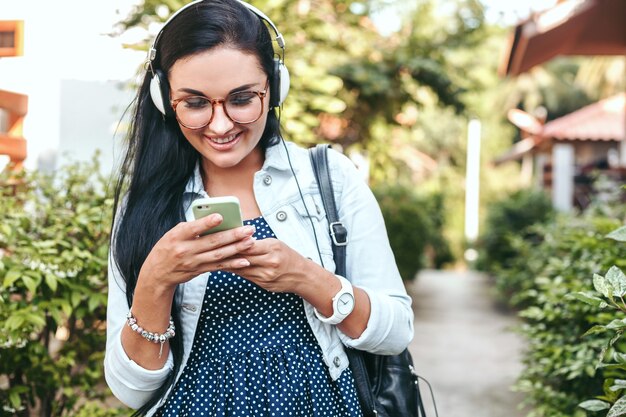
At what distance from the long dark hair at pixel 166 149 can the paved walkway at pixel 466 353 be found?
2.85 m

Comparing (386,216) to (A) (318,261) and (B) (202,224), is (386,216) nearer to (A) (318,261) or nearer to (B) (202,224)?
(A) (318,261)

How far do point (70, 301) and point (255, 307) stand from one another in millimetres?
1441

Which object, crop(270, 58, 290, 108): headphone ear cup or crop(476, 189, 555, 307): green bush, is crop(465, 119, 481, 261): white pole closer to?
crop(476, 189, 555, 307): green bush

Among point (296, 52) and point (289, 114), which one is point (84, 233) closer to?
point (289, 114)

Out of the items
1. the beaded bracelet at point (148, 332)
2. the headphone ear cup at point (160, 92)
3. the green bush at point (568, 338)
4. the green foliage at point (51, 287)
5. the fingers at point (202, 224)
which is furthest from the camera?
the green bush at point (568, 338)

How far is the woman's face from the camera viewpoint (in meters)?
1.68

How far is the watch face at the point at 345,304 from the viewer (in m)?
1.67

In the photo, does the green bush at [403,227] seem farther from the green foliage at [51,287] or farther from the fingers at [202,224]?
the fingers at [202,224]

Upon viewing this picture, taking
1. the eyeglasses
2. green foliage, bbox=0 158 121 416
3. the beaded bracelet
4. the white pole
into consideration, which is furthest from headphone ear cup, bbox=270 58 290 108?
the white pole

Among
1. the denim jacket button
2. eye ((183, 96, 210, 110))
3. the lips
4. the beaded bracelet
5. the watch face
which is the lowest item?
the beaded bracelet

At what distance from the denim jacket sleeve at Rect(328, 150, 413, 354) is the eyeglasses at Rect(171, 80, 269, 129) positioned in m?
→ 0.27

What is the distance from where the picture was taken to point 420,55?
7980mm

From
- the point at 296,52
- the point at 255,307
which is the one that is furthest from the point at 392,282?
the point at 296,52

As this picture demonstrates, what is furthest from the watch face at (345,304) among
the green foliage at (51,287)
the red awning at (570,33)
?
the red awning at (570,33)
